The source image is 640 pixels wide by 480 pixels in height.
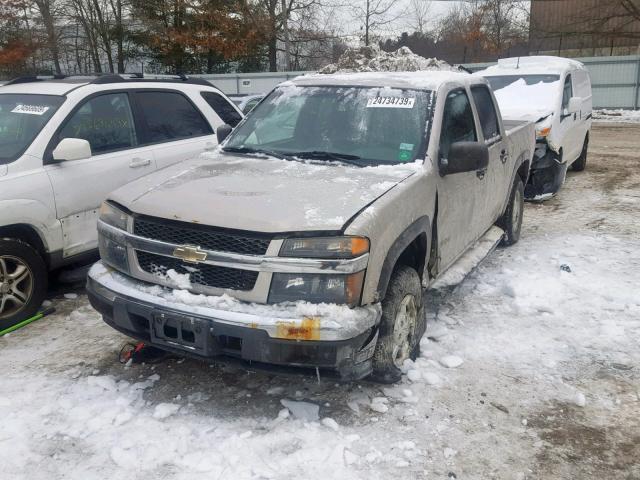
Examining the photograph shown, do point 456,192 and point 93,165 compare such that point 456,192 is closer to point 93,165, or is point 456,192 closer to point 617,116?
point 93,165

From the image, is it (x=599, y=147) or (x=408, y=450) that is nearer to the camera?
(x=408, y=450)

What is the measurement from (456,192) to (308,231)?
1.73 metres

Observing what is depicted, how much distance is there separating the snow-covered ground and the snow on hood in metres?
4.25

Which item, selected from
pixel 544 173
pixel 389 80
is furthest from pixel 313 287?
pixel 544 173

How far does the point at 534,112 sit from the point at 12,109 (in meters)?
6.88

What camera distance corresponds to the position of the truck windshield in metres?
9.30

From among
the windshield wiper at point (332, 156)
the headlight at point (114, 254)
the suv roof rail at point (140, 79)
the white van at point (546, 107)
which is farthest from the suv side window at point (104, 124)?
the white van at point (546, 107)

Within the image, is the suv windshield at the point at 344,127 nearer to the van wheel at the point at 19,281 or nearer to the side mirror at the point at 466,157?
the side mirror at the point at 466,157

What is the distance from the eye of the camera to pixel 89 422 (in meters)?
3.26

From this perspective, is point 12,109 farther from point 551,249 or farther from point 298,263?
point 551,249

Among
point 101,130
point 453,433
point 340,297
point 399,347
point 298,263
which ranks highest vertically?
point 101,130

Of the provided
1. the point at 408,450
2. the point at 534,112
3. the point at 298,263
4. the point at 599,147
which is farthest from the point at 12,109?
→ the point at 599,147

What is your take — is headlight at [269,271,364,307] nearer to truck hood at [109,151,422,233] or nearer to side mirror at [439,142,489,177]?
truck hood at [109,151,422,233]

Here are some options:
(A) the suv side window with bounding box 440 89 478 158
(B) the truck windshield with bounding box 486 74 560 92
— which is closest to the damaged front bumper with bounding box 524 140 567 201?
(B) the truck windshield with bounding box 486 74 560 92
